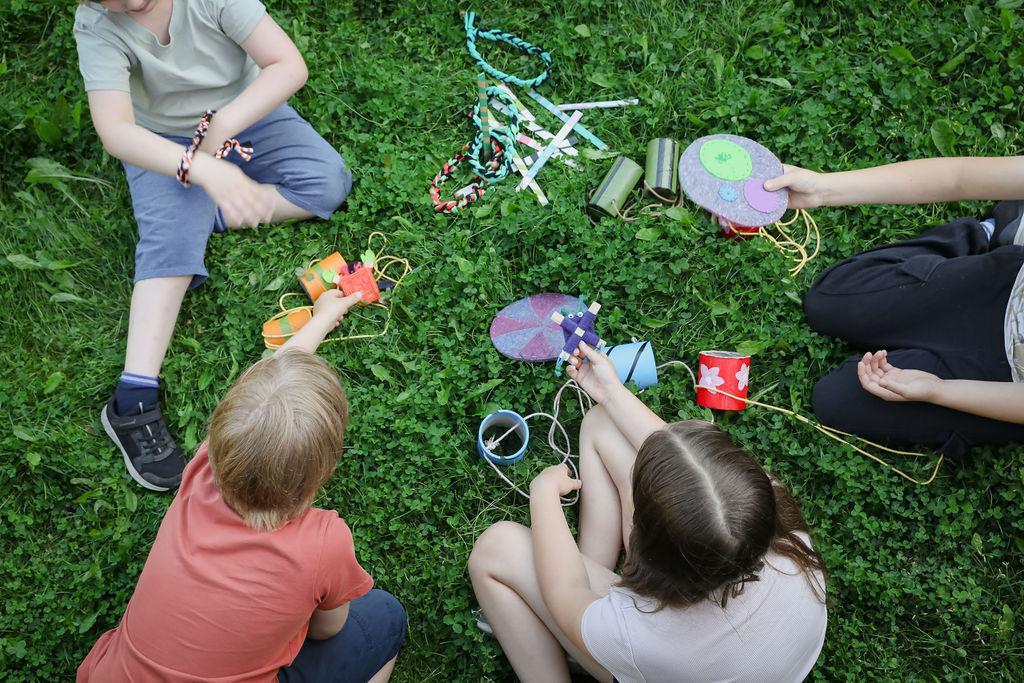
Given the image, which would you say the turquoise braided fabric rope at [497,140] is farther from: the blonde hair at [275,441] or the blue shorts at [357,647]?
the blue shorts at [357,647]

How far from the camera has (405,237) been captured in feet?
9.45

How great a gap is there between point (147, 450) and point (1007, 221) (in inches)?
130

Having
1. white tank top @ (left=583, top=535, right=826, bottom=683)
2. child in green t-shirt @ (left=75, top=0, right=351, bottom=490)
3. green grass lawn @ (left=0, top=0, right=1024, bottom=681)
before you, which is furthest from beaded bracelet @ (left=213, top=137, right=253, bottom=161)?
white tank top @ (left=583, top=535, right=826, bottom=683)

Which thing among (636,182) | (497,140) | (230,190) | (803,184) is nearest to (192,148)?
(230,190)

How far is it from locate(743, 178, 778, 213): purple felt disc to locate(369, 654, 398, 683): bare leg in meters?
2.14

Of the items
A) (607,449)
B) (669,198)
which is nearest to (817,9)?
(669,198)

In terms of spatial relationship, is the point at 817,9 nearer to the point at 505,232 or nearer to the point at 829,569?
the point at 505,232

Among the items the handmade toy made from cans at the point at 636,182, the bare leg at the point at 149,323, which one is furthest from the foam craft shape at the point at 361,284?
the handmade toy made from cans at the point at 636,182

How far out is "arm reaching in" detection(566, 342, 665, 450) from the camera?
88.7 inches

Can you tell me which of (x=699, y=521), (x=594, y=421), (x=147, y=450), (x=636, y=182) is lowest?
(x=147, y=450)

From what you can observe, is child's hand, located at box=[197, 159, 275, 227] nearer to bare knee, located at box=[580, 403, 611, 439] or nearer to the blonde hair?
the blonde hair

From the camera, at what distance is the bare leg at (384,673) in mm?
2209

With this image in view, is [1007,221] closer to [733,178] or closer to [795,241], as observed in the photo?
[795,241]

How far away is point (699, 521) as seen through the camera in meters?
1.53
